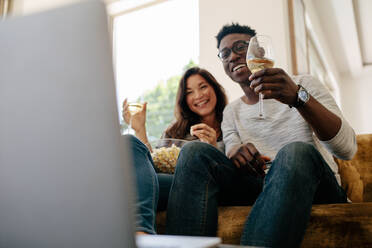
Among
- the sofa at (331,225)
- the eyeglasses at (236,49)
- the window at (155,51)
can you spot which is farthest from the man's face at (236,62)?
the window at (155,51)

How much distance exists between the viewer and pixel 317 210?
1006 mm

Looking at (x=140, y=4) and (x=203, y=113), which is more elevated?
(x=140, y=4)

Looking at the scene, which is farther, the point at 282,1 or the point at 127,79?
the point at 127,79

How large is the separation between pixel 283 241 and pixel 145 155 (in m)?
0.43

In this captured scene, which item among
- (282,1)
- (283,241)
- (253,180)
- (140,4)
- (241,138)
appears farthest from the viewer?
(140,4)

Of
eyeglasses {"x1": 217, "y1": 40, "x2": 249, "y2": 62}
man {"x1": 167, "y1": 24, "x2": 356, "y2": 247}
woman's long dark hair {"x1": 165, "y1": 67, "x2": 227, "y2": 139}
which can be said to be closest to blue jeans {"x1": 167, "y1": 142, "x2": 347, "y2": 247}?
man {"x1": 167, "y1": 24, "x2": 356, "y2": 247}

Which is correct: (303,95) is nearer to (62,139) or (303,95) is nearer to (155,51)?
(62,139)

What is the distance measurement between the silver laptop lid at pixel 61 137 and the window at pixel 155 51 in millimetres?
2782

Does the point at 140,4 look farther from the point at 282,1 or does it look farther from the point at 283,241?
the point at 283,241

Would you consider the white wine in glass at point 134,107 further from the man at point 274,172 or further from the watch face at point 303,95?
the watch face at point 303,95

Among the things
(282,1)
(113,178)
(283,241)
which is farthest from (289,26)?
(113,178)

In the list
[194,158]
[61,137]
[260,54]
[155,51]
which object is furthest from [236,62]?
[155,51]

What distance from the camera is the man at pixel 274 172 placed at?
2.75 ft

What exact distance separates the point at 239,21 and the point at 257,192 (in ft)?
5.81
